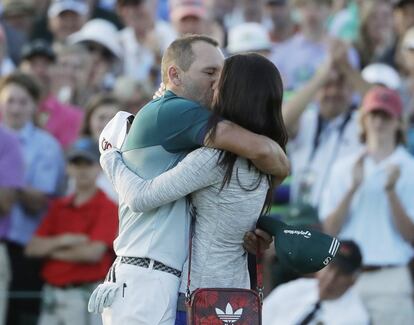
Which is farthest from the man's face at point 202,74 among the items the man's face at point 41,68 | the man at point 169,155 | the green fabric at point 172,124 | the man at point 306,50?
the man's face at point 41,68

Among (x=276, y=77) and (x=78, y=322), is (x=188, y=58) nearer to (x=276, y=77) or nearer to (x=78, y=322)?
(x=276, y=77)

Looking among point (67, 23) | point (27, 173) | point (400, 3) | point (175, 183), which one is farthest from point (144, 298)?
point (67, 23)

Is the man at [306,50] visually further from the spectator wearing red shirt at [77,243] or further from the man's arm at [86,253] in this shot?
the man's arm at [86,253]

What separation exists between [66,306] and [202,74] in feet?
13.2

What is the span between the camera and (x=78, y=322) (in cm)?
939

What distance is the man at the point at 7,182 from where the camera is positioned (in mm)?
9727

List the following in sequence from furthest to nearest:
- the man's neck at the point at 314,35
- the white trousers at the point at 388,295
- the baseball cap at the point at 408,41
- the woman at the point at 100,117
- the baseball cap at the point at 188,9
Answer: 1. the baseball cap at the point at 188,9
2. the man's neck at the point at 314,35
3. the baseball cap at the point at 408,41
4. the woman at the point at 100,117
5. the white trousers at the point at 388,295

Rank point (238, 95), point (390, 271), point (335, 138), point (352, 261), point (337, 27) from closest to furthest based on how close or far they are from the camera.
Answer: point (238, 95), point (352, 261), point (390, 271), point (335, 138), point (337, 27)

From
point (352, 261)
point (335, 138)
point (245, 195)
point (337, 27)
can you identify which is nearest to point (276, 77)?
point (245, 195)

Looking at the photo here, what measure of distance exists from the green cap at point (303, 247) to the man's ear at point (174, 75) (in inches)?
31.8

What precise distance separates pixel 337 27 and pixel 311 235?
6.92m

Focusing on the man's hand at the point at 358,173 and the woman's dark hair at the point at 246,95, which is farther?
the man's hand at the point at 358,173

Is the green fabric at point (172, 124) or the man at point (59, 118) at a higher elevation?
the green fabric at point (172, 124)

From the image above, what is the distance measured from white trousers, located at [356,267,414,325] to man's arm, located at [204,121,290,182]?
12.1 feet
